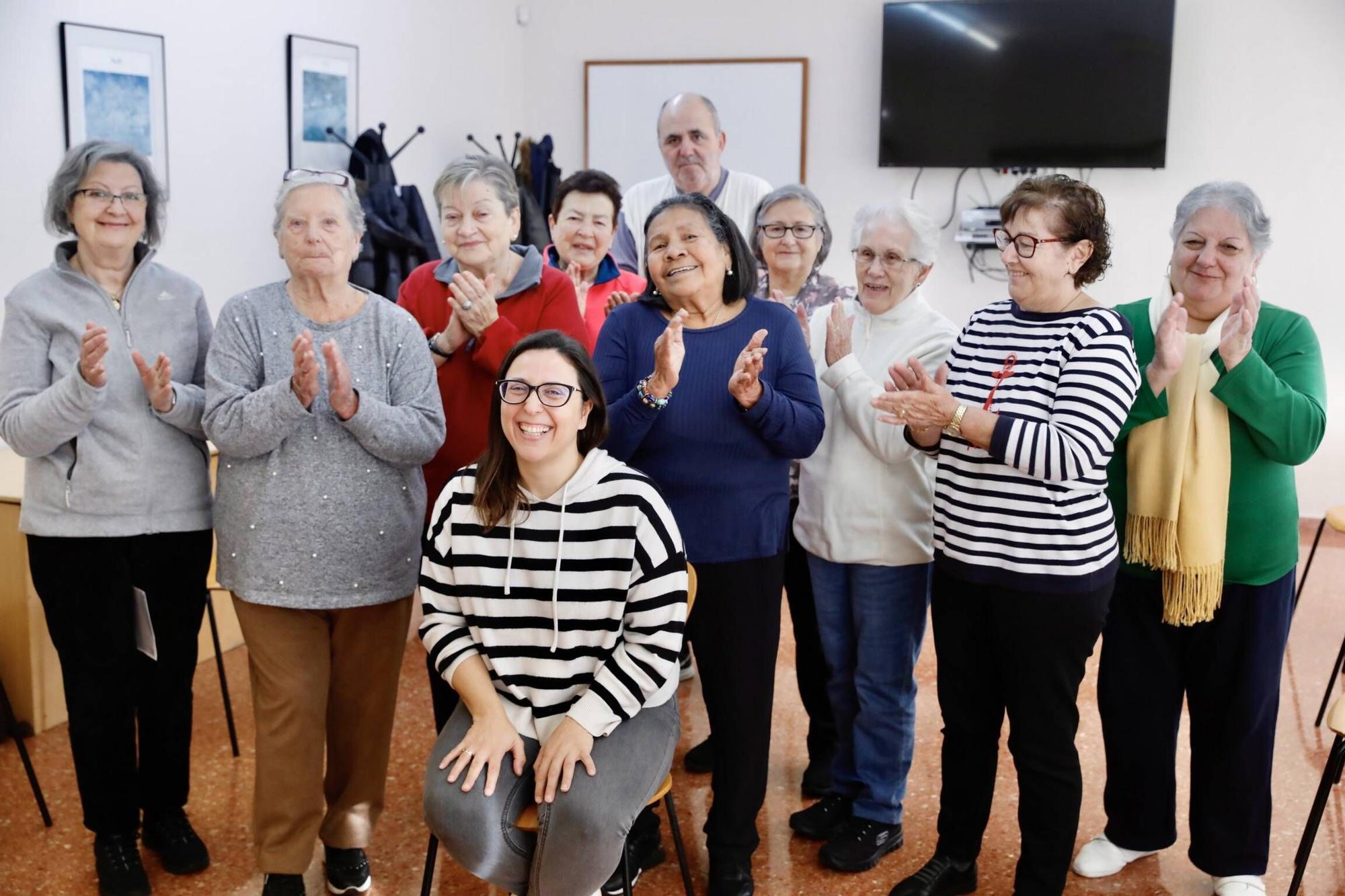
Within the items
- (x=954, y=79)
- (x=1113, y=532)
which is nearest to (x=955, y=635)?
(x=1113, y=532)

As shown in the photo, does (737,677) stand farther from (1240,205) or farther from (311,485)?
(1240,205)

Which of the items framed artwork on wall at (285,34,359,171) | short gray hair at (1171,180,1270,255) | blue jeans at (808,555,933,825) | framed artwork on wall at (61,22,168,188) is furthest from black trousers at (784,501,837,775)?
framed artwork on wall at (285,34,359,171)

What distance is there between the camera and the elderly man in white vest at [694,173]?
147 inches

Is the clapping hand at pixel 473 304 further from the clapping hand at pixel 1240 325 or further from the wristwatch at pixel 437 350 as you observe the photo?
the clapping hand at pixel 1240 325

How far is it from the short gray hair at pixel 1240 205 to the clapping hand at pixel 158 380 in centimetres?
196

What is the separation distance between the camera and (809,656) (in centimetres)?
298

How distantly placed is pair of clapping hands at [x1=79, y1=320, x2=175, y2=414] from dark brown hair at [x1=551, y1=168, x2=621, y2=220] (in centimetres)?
130

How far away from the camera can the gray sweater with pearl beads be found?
230 cm

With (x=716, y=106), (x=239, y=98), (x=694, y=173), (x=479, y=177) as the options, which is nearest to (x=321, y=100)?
(x=239, y=98)

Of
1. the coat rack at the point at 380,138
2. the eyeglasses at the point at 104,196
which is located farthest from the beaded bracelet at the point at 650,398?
the coat rack at the point at 380,138

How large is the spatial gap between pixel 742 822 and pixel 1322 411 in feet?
4.47

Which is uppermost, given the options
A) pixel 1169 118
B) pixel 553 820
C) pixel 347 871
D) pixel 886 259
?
pixel 1169 118

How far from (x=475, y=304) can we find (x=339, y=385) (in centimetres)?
41

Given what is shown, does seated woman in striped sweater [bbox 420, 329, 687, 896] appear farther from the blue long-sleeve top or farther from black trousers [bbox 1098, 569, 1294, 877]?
black trousers [bbox 1098, 569, 1294, 877]
